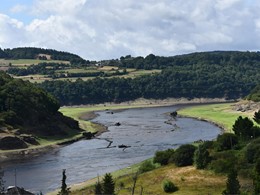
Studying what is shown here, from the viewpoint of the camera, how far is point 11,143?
11794 cm

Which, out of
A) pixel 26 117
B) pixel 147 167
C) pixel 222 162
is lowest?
pixel 147 167

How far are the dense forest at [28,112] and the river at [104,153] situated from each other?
10.4 metres

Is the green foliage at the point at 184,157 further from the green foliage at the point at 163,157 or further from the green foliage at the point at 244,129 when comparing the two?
the green foliage at the point at 244,129

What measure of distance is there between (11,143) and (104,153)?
863 inches

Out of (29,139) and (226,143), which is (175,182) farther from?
(29,139)

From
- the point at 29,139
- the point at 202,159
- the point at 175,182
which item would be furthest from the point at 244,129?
the point at 29,139

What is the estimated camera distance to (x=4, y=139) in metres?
118

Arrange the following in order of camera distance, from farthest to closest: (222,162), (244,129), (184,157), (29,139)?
1. (29,139)
2. (244,129)
3. (184,157)
4. (222,162)

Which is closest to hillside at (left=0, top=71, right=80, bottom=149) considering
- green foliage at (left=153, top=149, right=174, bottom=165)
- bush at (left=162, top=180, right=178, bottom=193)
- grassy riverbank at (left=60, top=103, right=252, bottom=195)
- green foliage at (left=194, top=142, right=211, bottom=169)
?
grassy riverbank at (left=60, top=103, right=252, bottom=195)

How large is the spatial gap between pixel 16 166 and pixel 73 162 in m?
11.1

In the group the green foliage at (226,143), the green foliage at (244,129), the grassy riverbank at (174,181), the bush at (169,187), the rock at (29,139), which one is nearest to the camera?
the grassy riverbank at (174,181)

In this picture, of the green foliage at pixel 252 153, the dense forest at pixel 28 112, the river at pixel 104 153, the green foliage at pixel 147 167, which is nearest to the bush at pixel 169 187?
the green foliage at pixel 252 153

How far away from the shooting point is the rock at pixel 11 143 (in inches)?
4587

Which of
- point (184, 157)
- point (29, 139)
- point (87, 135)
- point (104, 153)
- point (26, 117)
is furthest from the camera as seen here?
point (87, 135)
